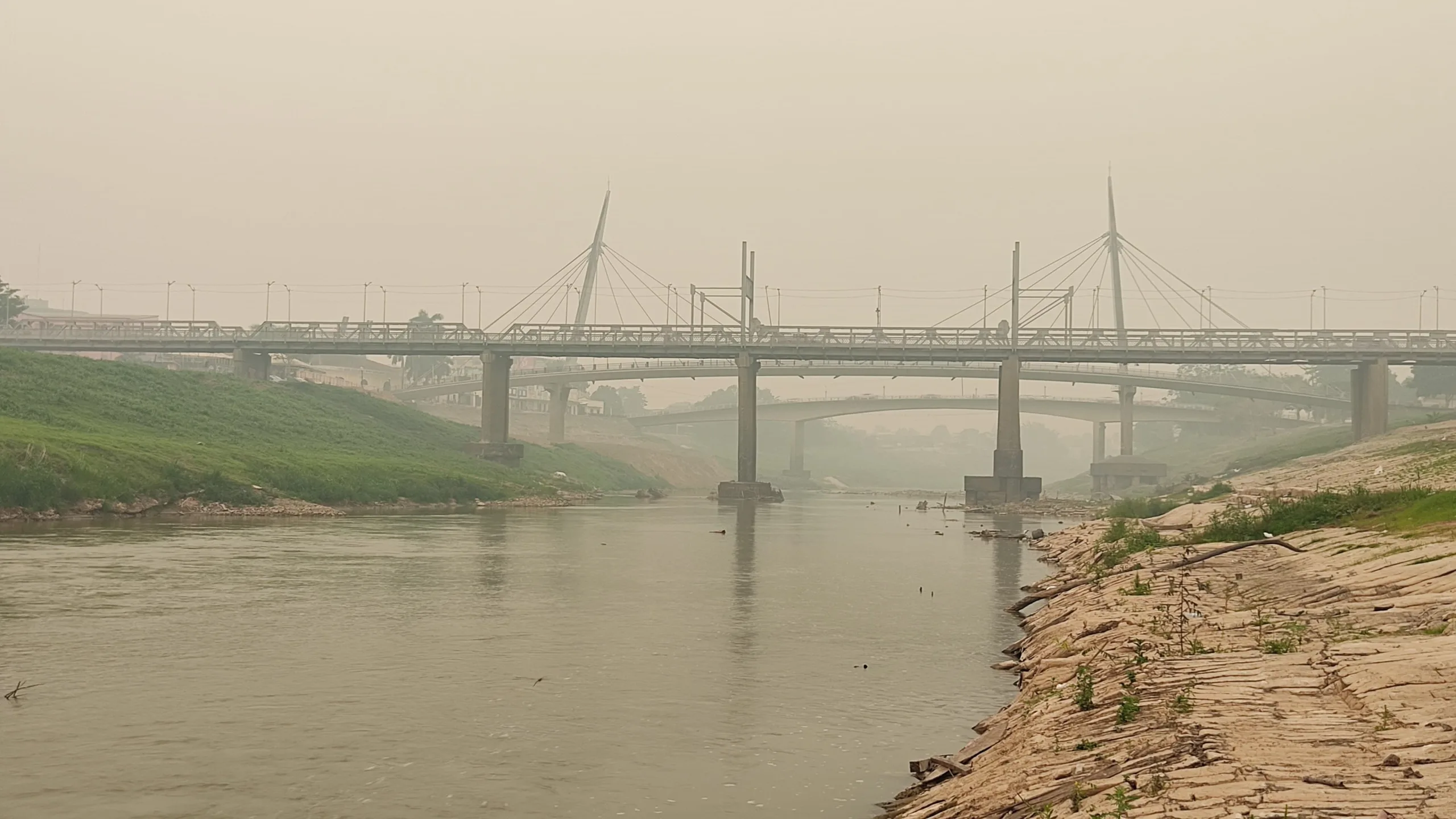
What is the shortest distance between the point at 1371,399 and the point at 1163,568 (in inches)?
3716

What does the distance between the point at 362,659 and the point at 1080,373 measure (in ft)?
551

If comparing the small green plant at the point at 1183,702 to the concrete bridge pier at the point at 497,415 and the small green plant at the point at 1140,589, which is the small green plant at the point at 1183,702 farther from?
the concrete bridge pier at the point at 497,415

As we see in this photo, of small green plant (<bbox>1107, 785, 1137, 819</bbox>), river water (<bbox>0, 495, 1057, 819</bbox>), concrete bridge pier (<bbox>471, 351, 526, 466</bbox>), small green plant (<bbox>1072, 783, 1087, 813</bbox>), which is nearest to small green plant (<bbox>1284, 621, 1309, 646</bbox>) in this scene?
river water (<bbox>0, 495, 1057, 819</bbox>)

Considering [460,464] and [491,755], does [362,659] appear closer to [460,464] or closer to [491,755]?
[491,755]

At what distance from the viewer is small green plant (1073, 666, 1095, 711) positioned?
52.0 feet

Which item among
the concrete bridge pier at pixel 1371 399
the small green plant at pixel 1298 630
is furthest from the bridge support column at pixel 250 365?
the small green plant at pixel 1298 630

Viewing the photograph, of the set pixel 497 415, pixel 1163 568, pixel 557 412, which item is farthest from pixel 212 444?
pixel 557 412

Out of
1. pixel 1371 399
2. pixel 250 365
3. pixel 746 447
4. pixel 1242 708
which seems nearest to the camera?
pixel 1242 708

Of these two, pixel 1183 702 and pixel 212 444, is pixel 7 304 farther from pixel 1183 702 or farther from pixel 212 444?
pixel 1183 702

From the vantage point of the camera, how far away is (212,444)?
79.6 m

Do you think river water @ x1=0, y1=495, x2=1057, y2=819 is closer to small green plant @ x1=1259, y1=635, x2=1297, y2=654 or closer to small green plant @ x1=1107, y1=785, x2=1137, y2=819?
small green plant @ x1=1107, y1=785, x2=1137, y2=819

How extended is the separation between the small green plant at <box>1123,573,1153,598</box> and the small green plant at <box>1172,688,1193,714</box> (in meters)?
11.2

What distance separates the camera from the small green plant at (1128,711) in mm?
14344

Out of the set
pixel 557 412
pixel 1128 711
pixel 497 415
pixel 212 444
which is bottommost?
pixel 1128 711
